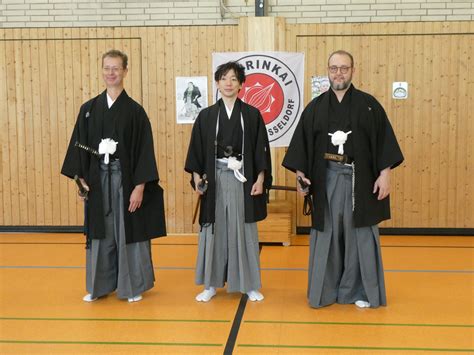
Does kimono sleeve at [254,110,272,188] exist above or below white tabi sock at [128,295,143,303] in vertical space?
above

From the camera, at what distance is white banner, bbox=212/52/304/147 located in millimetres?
7633

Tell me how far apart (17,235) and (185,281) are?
333 cm

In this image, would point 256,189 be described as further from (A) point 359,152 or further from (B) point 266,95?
(B) point 266,95

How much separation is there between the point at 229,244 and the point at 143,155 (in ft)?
3.26

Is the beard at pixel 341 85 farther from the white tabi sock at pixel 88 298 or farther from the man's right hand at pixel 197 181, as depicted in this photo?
the white tabi sock at pixel 88 298

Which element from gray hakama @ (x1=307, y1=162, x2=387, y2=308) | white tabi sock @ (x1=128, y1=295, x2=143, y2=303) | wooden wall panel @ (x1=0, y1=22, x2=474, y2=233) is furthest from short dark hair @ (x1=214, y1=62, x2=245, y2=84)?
wooden wall panel @ (x1=0, y1=22, x2=474, y2=233)

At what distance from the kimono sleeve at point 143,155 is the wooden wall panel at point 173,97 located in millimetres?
2921

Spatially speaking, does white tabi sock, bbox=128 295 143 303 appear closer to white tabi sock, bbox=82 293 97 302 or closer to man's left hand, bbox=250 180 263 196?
white tabi sock, bbox=82 293 97 302

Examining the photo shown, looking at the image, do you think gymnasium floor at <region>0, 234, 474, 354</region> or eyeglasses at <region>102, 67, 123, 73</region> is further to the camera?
eyeglasses at <region>102, 67, 123, 73</region>

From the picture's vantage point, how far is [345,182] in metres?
4.73

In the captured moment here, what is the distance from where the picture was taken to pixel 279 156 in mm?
7875

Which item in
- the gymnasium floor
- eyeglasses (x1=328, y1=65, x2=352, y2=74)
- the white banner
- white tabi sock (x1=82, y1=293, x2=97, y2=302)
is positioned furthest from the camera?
the white banner

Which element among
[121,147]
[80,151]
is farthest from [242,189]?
[80,151]

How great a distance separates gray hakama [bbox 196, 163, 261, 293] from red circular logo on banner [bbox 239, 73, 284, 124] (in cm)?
292
